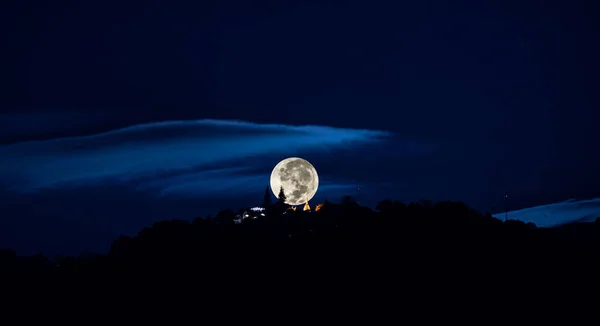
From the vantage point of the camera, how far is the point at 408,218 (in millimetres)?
120812

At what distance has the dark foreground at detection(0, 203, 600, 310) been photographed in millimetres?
96438

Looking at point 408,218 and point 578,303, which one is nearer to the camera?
point 578,303

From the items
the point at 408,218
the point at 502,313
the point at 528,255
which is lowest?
the point at 502,313

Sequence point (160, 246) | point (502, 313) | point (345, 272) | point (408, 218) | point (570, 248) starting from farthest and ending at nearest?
point (160, 246)
point (408, 218)
point (570, 248)
point (345, 272)
point (502, 313)

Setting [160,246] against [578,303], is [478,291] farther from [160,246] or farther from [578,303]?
[160,246]

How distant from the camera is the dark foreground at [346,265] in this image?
9644 centimetres

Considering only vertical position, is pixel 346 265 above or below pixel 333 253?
below

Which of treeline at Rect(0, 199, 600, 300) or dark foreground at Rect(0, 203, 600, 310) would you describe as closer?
dark foreground at Rect(0, 203, 600, 310)

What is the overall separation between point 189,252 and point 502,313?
61.4 m

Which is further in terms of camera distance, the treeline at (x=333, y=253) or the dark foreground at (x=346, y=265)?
the treeline at (x=333, y=253)

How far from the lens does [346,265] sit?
104 m

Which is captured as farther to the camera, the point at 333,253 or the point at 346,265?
the point at 333,253

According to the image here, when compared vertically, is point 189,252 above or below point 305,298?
above

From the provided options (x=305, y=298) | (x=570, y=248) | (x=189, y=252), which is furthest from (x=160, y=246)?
(x=570, y=248)
